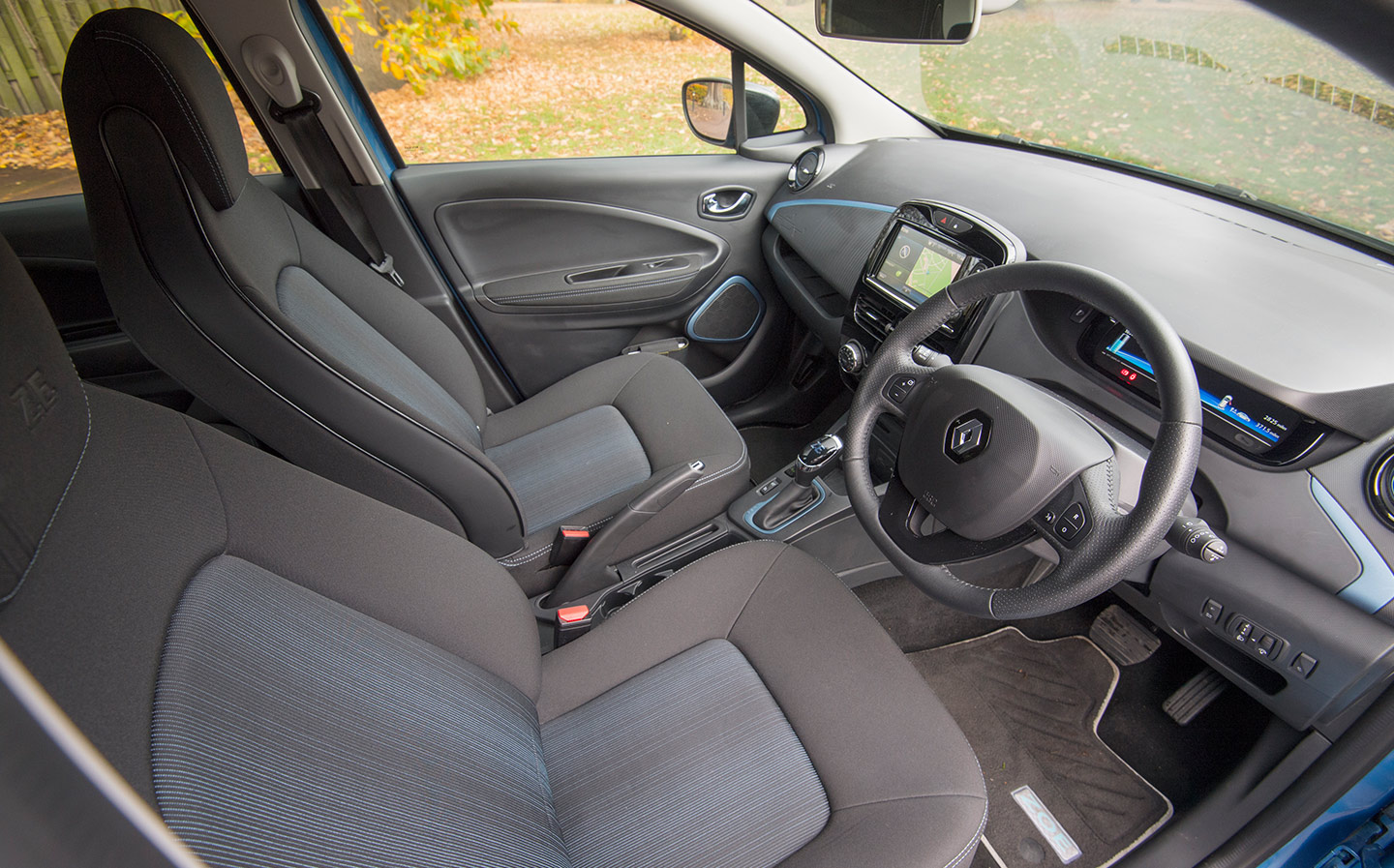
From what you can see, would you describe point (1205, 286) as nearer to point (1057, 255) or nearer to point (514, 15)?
point (1057, 255)

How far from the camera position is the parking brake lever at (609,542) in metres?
1.44

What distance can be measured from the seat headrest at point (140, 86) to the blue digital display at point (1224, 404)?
54.1 inches

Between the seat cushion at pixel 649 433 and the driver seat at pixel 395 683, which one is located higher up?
the driver seat at pixel 395 683

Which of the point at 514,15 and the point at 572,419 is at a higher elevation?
the point at 514,15

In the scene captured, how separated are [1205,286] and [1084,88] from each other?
831 millimetres

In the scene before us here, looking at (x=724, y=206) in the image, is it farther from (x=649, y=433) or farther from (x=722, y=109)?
Result: (x=649, y=433)

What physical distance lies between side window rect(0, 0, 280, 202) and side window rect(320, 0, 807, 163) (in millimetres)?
371

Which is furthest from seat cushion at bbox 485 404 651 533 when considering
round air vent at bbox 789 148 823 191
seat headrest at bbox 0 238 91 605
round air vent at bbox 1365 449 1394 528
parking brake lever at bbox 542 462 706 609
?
round air vent at bbox 1365 449 1394 528

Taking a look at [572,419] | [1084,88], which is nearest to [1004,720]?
[572,419]

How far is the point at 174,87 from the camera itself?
994 mm

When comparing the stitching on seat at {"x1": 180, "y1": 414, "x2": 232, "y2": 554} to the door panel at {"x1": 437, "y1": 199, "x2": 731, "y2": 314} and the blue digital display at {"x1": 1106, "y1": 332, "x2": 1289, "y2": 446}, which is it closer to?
the blue digital display at {"x1": 1106, "y1": 332, "x2": 1289, "y2": 446}

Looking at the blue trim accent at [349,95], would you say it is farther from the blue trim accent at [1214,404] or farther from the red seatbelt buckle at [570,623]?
the blue trim accent at [1214,404]

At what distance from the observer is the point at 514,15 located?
7.11 feet

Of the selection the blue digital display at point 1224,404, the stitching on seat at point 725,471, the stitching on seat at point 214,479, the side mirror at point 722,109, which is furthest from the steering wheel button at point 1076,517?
the side mirror at point 722,109
